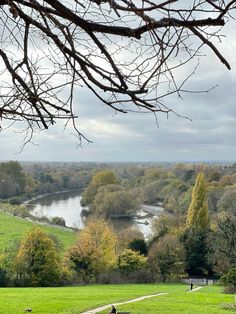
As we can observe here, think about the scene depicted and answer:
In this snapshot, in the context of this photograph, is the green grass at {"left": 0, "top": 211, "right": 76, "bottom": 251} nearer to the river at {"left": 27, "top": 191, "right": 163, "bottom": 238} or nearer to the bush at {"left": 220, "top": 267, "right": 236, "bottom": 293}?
the river at {"left": 27, "top": 191, "right": 163, "bottom": 238}

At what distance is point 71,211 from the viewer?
69500 millimetres

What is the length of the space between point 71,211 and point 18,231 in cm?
2308

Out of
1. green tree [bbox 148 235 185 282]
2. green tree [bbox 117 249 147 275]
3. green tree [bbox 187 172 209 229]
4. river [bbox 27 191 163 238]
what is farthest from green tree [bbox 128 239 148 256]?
river [bbox 27 191 163 238]

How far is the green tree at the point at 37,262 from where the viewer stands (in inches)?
1179

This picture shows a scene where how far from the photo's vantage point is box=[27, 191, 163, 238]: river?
5503 centimetres

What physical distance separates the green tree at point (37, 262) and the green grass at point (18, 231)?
8.96 m

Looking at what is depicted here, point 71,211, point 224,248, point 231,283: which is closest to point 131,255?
point 224,248

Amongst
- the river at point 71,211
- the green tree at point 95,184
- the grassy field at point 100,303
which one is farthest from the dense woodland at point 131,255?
the green tree at point 95,184

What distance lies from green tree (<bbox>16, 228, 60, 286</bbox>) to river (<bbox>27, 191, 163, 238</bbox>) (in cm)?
1300

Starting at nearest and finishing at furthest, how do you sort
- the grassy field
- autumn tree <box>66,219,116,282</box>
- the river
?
the grassy field, autumn tree <box>66,219,116,282</box>, the river

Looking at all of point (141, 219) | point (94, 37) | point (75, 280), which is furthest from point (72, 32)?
point (141, 219)

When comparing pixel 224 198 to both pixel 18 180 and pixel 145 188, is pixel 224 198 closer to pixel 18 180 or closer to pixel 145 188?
pixel 145 188

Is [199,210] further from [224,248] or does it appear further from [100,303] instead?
[100,303]

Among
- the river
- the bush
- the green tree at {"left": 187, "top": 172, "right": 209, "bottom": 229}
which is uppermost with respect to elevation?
the green tree at {"left": 187, "top": 172, "right": 209, "bottom": 229}
